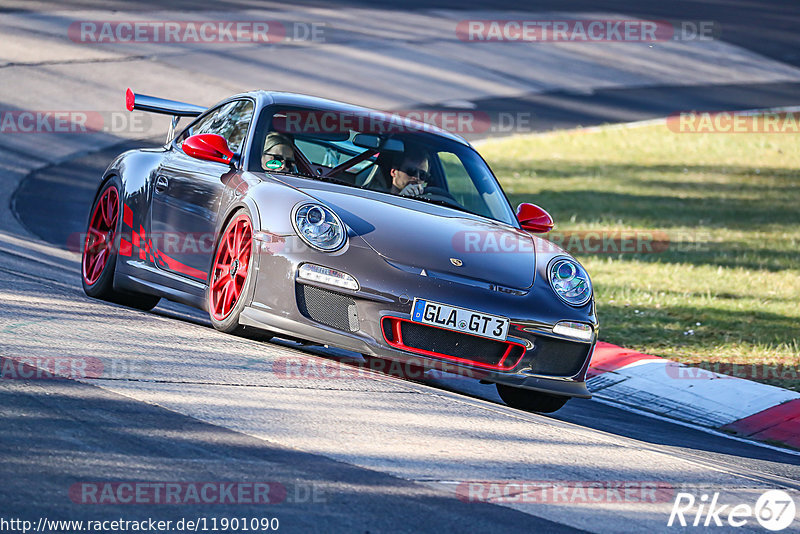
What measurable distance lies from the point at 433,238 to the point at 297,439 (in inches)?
75.0

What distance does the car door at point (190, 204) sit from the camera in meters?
6.95

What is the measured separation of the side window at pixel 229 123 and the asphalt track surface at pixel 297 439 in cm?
114

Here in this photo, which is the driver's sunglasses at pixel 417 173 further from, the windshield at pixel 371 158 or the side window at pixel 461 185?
the side window at pixel 461 185

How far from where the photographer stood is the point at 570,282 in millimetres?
6512

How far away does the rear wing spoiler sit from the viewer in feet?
27.0

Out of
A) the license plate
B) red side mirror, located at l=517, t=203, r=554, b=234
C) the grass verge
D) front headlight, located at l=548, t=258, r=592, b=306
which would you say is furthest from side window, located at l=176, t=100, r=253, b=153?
the grass verge

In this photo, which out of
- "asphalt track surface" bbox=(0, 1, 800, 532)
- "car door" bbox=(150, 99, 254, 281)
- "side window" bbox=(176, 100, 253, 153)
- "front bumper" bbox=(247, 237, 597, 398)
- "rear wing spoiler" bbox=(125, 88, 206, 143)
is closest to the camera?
"asphalt track surface" bbox=(0, 1, 800, 532)

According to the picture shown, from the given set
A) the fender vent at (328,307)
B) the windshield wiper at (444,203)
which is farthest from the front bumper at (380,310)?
the windshield wiper at (444,203)

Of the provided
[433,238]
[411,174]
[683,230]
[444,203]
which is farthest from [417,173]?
[683,230]

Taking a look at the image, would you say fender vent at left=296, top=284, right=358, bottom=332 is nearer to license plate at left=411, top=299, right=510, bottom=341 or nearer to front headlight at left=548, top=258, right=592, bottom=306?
license plate at left=411, top=299, right=510, bottom=341

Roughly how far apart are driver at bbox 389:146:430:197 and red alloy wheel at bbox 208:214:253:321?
1022 millimetres

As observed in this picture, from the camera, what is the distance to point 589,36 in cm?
2952

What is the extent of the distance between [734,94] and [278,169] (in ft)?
63.9

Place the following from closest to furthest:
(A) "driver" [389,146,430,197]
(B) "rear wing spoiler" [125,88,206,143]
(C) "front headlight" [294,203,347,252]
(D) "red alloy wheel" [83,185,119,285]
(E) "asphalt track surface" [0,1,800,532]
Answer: (E) "asphalt track surface" [0,1,800,532]
(C) "front headlight" [294,203,347,252]
(A) "driver" [389,146,430,197]
(D) "red alloy wheel" [83,185,119,285]
(B) "rear wing spoiler" [125,88,206,143]
